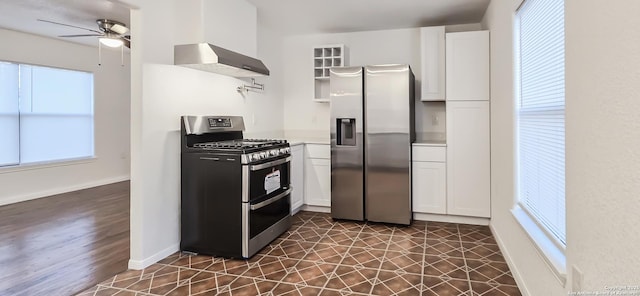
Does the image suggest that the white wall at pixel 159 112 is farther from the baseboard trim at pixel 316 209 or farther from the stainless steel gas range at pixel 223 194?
the baseboard trim at pixel 316 209

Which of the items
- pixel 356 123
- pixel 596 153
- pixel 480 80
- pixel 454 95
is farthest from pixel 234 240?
pixel 480 80

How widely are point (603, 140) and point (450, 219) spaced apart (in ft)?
10.1

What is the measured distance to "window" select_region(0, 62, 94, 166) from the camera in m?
5.19

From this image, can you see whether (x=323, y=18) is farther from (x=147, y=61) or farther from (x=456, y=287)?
(x=456, y=287)

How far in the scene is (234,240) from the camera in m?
2.92

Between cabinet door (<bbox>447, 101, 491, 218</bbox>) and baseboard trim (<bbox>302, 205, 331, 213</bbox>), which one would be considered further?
baseboard trim (<bbox>302, 205, 331, 213</bbox>)

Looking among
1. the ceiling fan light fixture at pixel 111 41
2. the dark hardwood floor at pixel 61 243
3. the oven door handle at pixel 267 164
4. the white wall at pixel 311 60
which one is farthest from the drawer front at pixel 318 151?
the ceiling fan light fixture at pixel 111 41

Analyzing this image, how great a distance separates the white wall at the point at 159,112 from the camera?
2738mm

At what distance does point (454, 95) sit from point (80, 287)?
3.87 m

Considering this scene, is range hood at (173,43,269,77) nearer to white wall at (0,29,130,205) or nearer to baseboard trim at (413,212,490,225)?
baseboard trim at (413,212,490,225)

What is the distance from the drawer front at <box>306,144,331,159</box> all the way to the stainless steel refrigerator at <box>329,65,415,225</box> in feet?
0.99

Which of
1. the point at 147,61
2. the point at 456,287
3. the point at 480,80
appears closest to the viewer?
the point at 456,287

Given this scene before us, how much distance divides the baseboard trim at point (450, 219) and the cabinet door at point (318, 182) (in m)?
1.14

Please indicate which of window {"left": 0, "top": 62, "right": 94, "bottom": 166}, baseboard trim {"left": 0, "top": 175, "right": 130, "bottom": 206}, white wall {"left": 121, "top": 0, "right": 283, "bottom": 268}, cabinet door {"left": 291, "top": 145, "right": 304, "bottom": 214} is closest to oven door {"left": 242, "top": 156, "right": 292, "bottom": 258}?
cabinet door {"left": 291, "top": 145, "right": 304, "bottom": 214}
